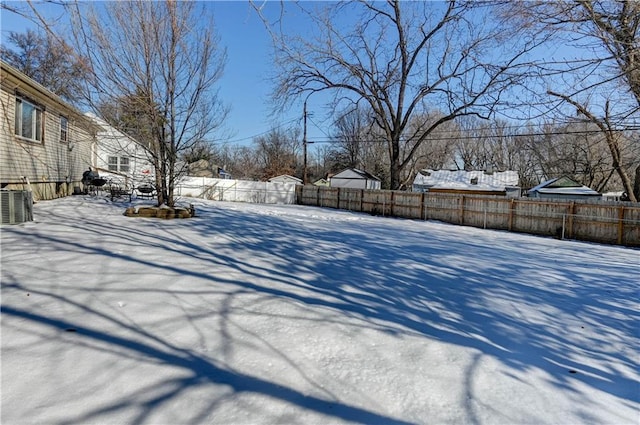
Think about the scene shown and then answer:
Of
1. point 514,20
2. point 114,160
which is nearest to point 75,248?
point 514,20

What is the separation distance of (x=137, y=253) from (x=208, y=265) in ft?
3.94

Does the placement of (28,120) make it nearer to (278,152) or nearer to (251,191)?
(251,191)

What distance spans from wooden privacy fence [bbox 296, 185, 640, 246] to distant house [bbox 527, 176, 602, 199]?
11.5m

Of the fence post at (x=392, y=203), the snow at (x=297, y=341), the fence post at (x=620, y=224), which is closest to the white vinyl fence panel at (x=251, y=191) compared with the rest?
the fence post at (x=392, y=203)

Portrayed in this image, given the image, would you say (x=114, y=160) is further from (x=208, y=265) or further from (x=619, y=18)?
(x=619, y=18)

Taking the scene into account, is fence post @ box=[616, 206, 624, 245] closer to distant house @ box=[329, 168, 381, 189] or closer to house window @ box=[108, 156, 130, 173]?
distant house @ box=[329, 168, 381, 189]

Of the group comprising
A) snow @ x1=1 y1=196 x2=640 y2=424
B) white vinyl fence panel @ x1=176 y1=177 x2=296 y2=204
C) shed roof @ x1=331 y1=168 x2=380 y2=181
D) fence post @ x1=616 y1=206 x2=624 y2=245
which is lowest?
snow @ x1=1 y1=196 x2=640 y2=424

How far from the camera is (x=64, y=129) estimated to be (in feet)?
42.2

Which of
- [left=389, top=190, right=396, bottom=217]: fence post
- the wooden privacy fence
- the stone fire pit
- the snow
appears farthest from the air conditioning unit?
[left=389, top=190, right=396, bottom=217]: fence post

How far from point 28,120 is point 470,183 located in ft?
96.6

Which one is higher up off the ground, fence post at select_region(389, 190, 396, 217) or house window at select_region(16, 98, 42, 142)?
house window at select_region(16, 98, 42, 142)

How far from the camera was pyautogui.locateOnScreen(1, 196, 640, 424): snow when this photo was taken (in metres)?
1.91

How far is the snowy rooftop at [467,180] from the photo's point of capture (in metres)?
29.4

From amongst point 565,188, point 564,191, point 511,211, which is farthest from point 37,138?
point 565,188
